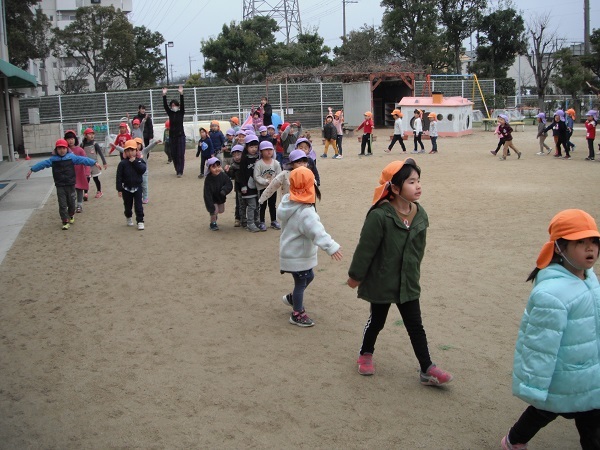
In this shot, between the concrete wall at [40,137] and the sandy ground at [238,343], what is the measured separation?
644 inches

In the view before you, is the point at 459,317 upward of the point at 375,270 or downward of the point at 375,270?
downward

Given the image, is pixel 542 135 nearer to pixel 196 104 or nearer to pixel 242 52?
pixel 196 104

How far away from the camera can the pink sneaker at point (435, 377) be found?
4.60 m

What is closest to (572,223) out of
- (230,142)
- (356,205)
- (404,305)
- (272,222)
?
(404,305)

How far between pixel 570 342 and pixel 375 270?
1.59 meters

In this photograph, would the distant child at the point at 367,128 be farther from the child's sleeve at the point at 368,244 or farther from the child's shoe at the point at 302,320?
the child's sleeve at the point at 368,244

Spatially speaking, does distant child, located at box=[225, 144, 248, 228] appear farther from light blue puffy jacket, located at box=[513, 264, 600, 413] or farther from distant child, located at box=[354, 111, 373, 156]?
distant child, located at box=[354, 111, 373, 156]

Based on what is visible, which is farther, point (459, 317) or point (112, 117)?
point (112, 117)

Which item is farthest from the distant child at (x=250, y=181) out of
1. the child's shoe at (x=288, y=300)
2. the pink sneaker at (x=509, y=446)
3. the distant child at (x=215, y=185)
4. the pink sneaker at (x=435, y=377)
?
the pink sneaker at (x=509, y=446)

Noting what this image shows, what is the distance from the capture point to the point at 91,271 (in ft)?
27.7

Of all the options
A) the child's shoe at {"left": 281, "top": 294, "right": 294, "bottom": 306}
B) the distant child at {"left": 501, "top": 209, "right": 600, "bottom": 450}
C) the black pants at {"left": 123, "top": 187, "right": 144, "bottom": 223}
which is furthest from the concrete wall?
the distant child at {"left": 501, "top": 209, "right": 600, "bottom": 450}

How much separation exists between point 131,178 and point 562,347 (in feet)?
28.0

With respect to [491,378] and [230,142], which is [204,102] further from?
[491,378]

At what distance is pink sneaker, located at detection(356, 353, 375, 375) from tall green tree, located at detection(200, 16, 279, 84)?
4069 centimetres
